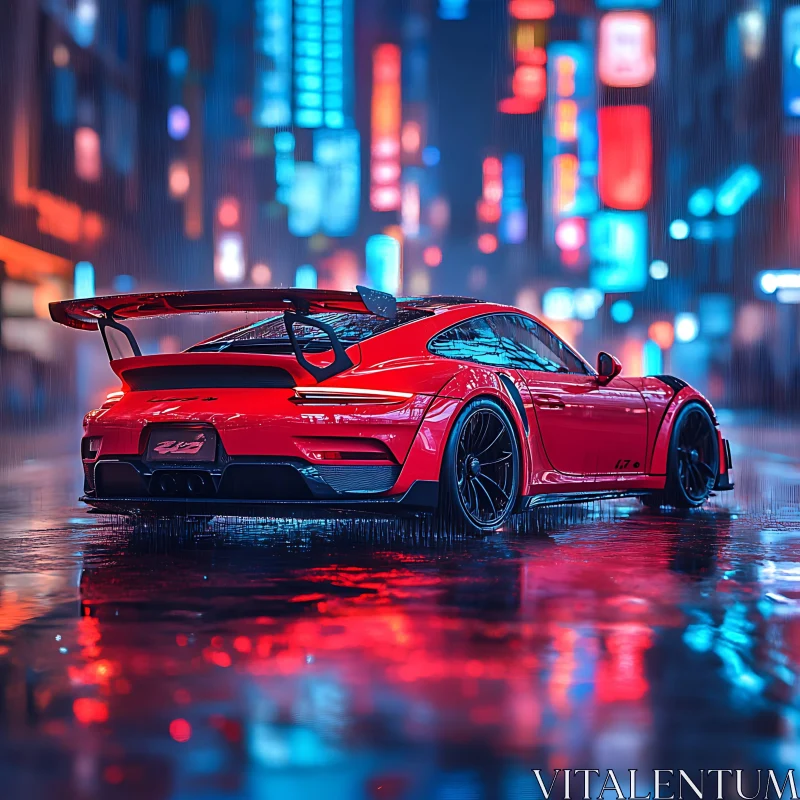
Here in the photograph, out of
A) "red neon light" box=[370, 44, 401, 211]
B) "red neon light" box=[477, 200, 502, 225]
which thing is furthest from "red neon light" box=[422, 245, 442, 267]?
"red neon light" box=[370, 44, 401, 211]

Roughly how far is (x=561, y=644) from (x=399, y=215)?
3392 inches

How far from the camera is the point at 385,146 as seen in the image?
8769cm

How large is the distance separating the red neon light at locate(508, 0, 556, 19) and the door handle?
79683 mm

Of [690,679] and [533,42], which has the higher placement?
[533,42]

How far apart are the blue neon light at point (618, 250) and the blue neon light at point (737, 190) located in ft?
20.5

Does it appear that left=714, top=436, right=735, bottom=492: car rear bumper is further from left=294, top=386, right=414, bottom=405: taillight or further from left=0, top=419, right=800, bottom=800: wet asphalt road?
left=294, top=386, right=414, bottom=405: taillight

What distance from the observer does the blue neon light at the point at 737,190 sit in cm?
5459

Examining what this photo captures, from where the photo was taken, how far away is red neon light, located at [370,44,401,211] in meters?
85.9

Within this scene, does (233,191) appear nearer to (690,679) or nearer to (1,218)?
(1,218)

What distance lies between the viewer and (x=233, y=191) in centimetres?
8469

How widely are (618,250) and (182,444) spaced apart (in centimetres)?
6409

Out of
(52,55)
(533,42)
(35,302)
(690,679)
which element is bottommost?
(690,679)

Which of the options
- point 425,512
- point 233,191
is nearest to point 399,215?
point 233,191

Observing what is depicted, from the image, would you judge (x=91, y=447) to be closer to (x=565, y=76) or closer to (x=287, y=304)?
(x=287, y=304)
